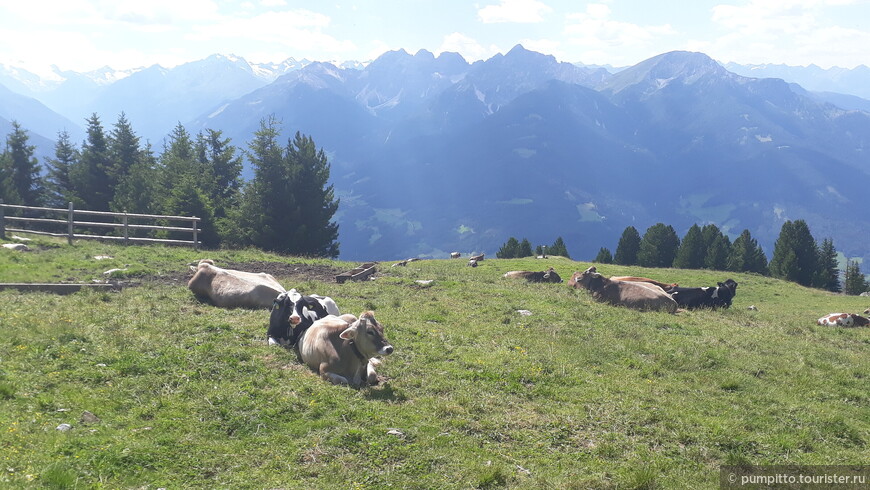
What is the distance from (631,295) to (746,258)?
6136 cm

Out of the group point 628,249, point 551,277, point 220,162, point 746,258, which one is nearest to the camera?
point 551,277

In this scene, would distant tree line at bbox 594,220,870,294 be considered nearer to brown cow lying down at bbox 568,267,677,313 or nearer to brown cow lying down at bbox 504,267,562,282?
brown cow lying down at bbox 504,267,562,282

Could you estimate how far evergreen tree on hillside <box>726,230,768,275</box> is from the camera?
67.6 meters

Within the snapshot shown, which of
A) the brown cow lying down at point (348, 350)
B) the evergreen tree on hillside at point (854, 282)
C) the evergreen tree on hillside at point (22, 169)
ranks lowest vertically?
the evergreen tree on hillside at point (854, 282)

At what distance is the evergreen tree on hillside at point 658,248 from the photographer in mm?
72125

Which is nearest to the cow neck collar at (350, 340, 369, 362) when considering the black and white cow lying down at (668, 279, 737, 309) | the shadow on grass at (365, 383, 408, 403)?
the shadow on grass at (365, 383, 408, 403)

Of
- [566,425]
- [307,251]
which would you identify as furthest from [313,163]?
[566,425]

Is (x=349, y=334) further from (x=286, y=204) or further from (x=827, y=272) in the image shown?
(x=827, y=272)

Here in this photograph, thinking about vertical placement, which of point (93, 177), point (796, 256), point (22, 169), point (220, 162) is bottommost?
point (796, 256)

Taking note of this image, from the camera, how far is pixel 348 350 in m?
10.0

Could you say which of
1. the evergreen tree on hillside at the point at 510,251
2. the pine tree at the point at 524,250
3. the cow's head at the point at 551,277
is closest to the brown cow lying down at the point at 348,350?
the cow's head at the point at 551,277

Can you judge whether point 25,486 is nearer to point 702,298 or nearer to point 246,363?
point 246,363

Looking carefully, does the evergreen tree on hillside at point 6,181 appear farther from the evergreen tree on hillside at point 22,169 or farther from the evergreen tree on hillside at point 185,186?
the evergreen tree on hillside at point 185,186

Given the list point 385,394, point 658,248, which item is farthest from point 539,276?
point 658,248
